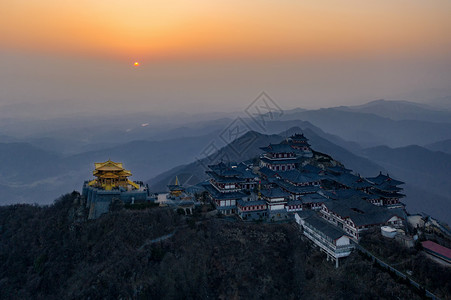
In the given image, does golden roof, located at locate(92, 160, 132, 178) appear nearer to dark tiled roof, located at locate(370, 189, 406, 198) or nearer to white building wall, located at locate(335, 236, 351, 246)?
white building wall, located at locate(335, 236, 351, 246)

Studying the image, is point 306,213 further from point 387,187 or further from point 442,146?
point 442,146

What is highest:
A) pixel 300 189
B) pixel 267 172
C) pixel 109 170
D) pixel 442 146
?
pixel 109 170

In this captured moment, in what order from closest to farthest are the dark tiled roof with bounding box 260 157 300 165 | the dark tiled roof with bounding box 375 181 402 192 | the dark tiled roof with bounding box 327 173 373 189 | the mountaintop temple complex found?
1. the mountaintop temple complex
2. the dark tiled roof with bounding box 375 181 402 192
3. the dark tiled roof with bounding box 327 173 373 189
4. the dark tiled roof with bounding box 260 157 300 165

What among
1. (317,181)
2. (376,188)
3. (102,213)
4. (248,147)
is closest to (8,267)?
(102,213)

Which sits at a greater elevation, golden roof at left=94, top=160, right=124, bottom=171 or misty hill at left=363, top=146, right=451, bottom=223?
golden roof at left=94, top=160, right=124, bottom=171

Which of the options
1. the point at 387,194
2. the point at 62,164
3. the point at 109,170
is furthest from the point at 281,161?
the point at 62,164

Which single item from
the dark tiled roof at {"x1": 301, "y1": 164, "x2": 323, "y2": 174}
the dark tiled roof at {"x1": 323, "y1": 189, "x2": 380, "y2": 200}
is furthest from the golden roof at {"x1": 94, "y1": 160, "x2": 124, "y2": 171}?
the dark tiled roof at {"x1": 301, "y1": 164, "x2": 323, "y2": 174}

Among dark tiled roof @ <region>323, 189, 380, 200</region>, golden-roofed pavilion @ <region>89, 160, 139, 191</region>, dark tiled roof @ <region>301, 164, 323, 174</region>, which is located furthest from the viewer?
dark tiled roof @ <region>301, 164, 323, 174</region>

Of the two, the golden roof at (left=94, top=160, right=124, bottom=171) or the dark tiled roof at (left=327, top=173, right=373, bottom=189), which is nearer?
the golden roof at (left=94, top=160, right=124, bottom=171)

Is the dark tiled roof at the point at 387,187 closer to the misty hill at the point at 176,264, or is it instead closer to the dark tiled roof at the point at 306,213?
the dark tiled roof at the point at 306,213
